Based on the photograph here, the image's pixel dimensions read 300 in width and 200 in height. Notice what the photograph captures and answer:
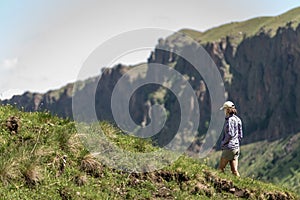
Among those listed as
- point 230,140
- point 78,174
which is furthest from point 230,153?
point 78,174

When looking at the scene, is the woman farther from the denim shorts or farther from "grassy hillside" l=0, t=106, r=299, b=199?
"grassy hillside" l=0, t=106, r=299, b=199

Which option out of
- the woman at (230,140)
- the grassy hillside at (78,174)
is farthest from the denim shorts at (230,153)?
the grassy hillside at (78,174)

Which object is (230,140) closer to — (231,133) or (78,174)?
(231,133)

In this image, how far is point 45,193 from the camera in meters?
10.4

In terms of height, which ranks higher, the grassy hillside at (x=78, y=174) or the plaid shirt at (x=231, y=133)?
the plaid shirt at (x=231, y=133)

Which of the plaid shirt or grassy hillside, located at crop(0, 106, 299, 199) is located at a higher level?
the plaid shirt

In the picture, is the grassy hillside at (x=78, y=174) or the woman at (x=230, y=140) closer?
the grassy hillside at (x=78, y=174)

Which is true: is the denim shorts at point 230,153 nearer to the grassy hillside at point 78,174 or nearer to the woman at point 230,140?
the woman at point 230,140

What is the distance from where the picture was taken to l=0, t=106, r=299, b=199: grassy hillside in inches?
417

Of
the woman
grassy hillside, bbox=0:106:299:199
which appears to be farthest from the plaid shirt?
grassy hillside, bbox=0:106:299:199

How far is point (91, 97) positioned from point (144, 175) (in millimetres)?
2427

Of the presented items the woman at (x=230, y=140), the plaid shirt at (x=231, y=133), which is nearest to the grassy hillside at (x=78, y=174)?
the woman at (x=230, y=140)

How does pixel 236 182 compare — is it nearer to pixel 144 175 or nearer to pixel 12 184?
pixel 144 175

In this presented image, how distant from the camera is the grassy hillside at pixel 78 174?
1059 centimetres
